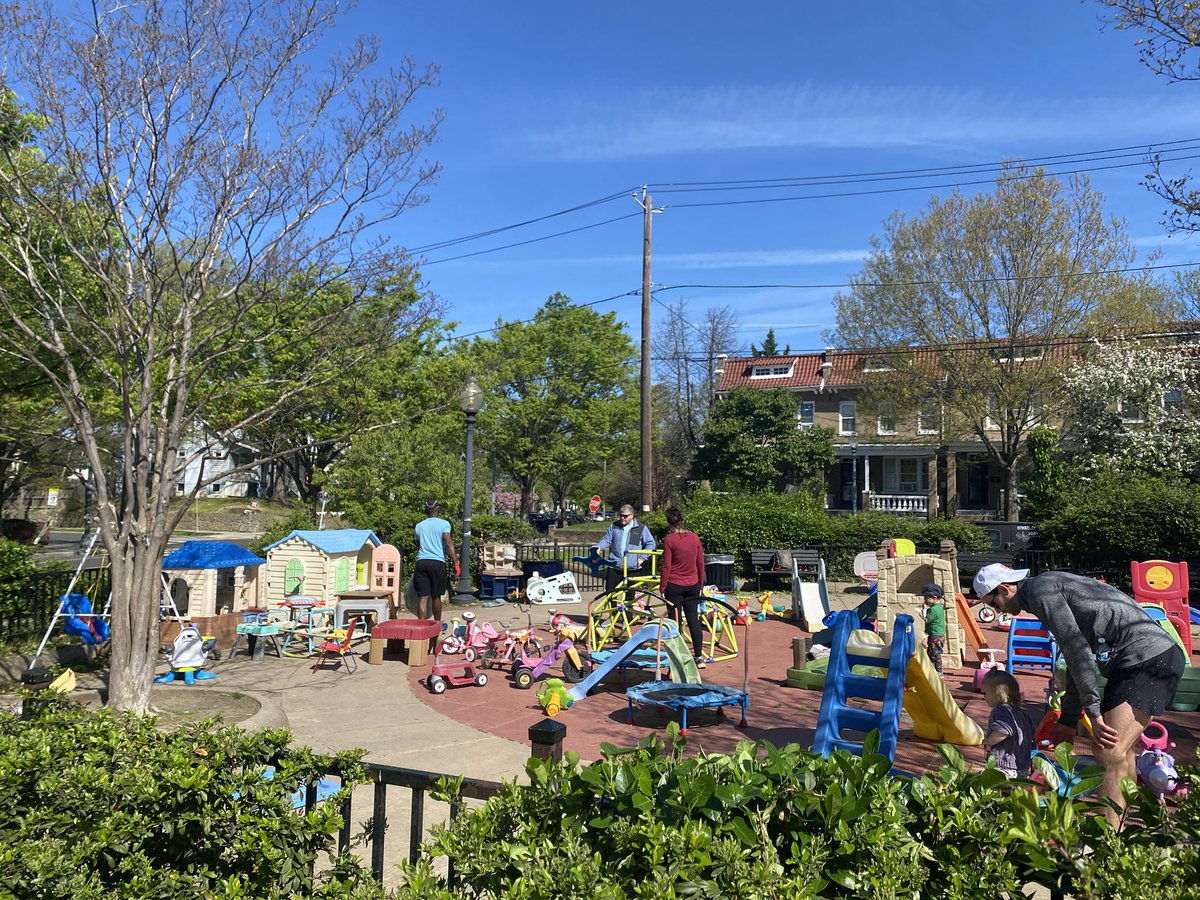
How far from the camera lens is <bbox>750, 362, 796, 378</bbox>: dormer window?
143 feet

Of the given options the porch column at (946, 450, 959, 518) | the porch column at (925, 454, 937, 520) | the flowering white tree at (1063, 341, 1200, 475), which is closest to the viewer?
the flowering white tree at (1063, 341, 1200, 475)

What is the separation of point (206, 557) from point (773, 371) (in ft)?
118

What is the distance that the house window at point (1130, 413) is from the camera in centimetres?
2467

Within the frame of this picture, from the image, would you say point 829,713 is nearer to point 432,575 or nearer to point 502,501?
point 432,575

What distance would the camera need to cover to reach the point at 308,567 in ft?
42.7

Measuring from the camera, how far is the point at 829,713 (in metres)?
6.39

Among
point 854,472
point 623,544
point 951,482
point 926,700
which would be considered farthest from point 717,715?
point 854,472

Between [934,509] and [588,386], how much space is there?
15.5 m

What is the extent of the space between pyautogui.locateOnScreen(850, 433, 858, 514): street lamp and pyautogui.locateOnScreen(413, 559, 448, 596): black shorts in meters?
29.0

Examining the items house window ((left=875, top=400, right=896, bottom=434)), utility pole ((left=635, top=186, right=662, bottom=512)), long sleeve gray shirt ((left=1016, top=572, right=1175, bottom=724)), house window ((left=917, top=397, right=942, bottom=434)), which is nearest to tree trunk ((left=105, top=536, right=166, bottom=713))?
long sleeve gray shirt ((left=1016, top=572, right=1175, bottom=724))

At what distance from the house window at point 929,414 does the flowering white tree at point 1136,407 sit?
371cm

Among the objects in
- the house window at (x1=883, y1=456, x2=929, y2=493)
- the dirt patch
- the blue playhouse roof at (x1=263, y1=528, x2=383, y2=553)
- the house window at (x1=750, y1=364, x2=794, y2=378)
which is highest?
the house window at (x1=750, y1=364, x2=794, y2=378)

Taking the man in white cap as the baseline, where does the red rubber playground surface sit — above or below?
below

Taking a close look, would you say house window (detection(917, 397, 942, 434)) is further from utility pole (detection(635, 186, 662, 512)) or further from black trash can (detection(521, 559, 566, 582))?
black trash can (detection(521, 559, 566, 582))
